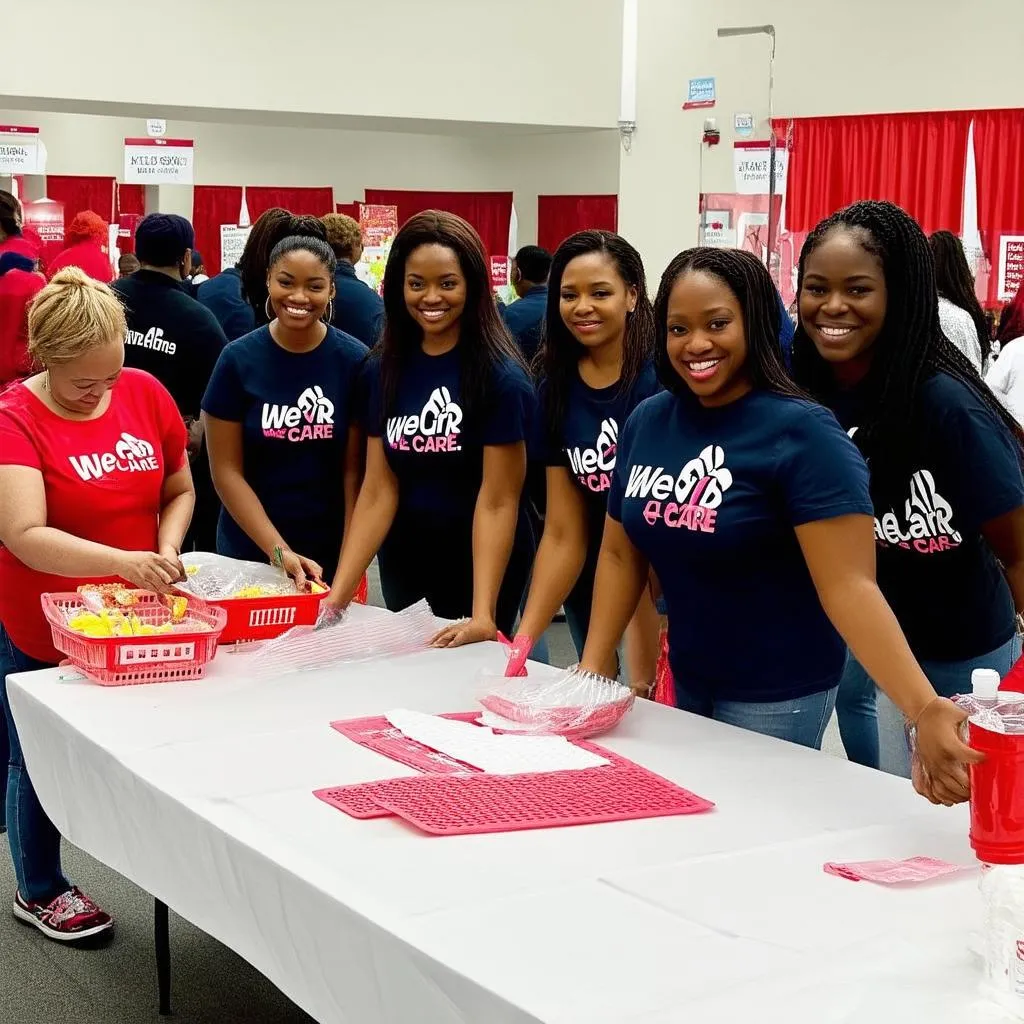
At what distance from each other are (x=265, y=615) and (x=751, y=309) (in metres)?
1.23

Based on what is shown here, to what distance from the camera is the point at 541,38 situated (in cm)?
987

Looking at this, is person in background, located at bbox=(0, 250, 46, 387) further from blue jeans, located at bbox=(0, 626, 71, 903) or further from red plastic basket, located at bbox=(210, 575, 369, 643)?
red plastic basket, located at bbox=(210, 575, 369, 643)

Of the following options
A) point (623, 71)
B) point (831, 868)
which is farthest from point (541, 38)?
point (831, 868)

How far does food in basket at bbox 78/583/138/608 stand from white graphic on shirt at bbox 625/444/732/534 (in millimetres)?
1066

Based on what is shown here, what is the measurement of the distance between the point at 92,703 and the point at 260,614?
20.3 inches

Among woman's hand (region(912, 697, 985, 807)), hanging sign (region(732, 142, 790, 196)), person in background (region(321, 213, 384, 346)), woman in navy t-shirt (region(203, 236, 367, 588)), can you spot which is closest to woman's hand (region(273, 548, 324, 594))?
woman in navy t-shirt (region(203, 236, 367, 588))

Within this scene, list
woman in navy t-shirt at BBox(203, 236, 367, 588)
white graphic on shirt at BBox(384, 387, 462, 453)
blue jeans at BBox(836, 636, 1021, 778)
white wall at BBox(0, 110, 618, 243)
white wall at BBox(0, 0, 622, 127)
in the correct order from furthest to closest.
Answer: white wall at BBox(0, 110, 618, 243) → white wall at BBox(0, 0, 622, 127) → woman in navy t-shirt at BBox(203, 236, 367, 588) → white graphic on shirt at BBox(384, 387, 462, 453) → blue jeans at BBox(836, 636, 1021, 778)

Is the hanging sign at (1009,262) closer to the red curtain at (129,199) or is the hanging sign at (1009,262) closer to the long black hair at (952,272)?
the long black hair at (952,272)

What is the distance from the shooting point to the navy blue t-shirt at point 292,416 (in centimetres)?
327

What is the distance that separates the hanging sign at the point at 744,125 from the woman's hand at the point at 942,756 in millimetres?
8107

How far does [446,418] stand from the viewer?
301 centimetres

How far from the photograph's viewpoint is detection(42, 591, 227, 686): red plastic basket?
8.18 feet

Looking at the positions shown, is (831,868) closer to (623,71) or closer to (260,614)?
(260,614)

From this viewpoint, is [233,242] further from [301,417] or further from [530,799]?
[530,799]
